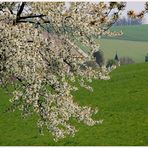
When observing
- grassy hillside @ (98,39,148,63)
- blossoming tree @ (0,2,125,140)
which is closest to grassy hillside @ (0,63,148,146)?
blossoming tree @ (0,2,125,140)

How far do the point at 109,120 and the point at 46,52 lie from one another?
2078cm

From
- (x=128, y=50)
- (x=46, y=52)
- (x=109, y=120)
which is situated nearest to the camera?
(x=46, y=52)

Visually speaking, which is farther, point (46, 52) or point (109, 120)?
point (109, 120)

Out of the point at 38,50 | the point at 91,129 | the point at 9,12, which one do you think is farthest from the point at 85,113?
the point at 91,129

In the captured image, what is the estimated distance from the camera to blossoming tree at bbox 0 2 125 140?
12891 millimetres

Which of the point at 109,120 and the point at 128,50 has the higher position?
the point at 109,120

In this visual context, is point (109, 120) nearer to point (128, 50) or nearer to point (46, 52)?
point (46, 52)

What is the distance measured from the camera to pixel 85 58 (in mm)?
15438

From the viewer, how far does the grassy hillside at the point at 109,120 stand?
93.4 feet

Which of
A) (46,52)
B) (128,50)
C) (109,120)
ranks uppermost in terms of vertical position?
(46,52)

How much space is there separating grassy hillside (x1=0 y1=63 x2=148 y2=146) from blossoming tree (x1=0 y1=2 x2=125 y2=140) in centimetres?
1239

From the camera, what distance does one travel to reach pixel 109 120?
1359 inches

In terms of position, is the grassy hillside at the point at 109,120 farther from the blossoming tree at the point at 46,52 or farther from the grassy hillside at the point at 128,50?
the grassy hillside at the point at 128,50

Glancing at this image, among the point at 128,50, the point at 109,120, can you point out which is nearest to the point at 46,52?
the point at 109,120
